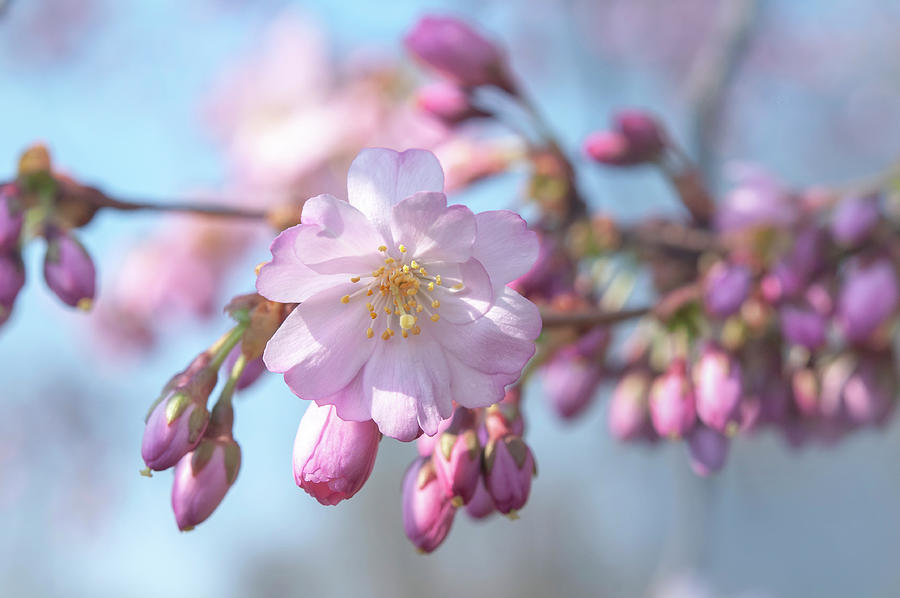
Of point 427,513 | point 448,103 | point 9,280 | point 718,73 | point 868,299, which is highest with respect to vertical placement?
point 718,73

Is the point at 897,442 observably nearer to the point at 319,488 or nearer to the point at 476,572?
the point at 476,572

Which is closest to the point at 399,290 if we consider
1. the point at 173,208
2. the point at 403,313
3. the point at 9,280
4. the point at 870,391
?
the point at 403,313

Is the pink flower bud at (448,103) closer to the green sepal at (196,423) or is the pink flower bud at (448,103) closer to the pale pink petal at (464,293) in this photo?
the pale pink petal at (464,293)

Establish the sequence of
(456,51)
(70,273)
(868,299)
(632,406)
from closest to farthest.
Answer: (70,273) → (868,299) → (632,406) → (456,51)

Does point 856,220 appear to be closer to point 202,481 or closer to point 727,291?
point 727,291

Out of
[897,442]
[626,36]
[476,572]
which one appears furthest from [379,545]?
[626,36]

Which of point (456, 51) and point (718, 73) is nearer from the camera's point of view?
point (456, 51)

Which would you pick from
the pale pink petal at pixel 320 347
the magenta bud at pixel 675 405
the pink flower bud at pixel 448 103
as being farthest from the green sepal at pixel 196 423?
the pink flower bud at pixel 448 103

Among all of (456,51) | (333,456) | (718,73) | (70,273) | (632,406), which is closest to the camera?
(333,456)
